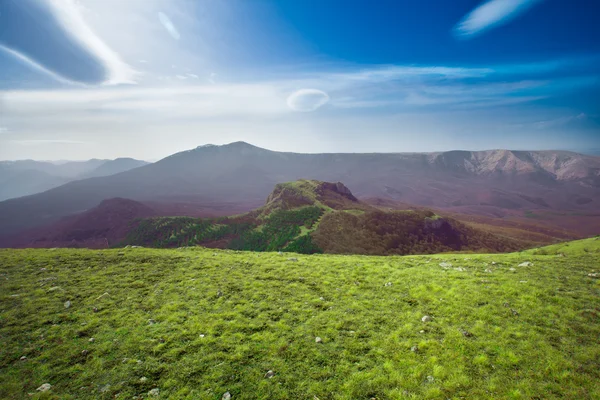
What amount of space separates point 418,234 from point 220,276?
2334 inches

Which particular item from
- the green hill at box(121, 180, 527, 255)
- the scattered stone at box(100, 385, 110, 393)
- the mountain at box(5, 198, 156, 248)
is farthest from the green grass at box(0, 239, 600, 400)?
the mountain at box(5, 198, 156, 248)

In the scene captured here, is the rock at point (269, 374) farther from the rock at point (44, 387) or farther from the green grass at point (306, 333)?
the rock at point (44, 387)

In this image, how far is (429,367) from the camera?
8.07 m

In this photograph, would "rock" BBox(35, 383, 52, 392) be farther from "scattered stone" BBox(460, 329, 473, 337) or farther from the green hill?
the green hill

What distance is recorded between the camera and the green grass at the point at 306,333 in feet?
24.6

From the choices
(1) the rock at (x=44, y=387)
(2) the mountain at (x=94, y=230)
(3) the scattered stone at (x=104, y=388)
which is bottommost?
(2) the mountain at (x=94, y=230)

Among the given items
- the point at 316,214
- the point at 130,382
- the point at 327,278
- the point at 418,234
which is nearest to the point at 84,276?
the point at 130,382

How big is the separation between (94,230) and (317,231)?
113m

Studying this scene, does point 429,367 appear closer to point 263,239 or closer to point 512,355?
point 512,355

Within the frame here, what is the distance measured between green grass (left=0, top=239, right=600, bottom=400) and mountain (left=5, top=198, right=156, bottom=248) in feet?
337

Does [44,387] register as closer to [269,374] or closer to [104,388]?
[104,388]

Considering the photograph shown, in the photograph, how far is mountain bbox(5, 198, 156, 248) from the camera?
10125 cm

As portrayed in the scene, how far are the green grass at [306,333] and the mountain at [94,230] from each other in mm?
102687

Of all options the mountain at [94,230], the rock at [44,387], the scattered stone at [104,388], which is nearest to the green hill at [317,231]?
the mountain at [94,230]
